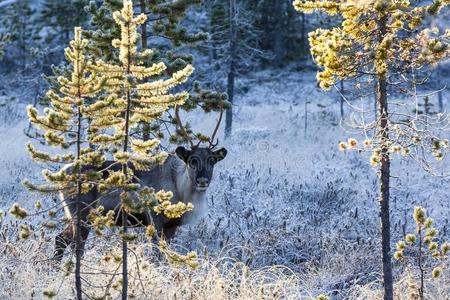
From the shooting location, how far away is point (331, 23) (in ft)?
90.7

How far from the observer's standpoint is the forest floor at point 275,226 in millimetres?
7819

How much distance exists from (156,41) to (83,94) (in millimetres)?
31947

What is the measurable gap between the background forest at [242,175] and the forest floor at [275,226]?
40 mm

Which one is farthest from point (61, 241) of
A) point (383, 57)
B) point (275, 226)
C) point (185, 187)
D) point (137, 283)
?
point (383, 57)

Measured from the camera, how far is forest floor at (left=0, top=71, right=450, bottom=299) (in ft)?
25.7

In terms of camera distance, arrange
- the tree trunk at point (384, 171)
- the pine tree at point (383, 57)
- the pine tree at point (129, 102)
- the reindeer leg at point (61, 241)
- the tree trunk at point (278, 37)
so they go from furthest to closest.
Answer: the tree trunk at point (278, 37), the reindeer leg at point (61, 241), the tree trunk at point (384, 171), the pine tree at point (383, 57), the pine tree at point (129, 102)

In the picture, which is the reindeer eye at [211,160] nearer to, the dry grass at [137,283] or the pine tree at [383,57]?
the dry grass at [137,283]

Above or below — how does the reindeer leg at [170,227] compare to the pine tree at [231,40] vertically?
below

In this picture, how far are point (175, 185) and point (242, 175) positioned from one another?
18.9 feet

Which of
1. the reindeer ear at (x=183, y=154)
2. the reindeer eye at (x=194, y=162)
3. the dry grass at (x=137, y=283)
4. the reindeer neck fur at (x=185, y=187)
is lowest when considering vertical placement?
the dry grass at (x=137, y=283)

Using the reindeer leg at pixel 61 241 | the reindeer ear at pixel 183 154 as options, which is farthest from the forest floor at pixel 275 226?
the reindeer ear at pixel 183 154

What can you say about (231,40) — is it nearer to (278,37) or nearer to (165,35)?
(165,35)

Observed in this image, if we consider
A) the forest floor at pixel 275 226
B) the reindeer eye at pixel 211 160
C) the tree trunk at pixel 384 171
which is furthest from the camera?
the reindeer eye at pixel 211 160

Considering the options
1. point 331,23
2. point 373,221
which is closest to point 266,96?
point 331,23
